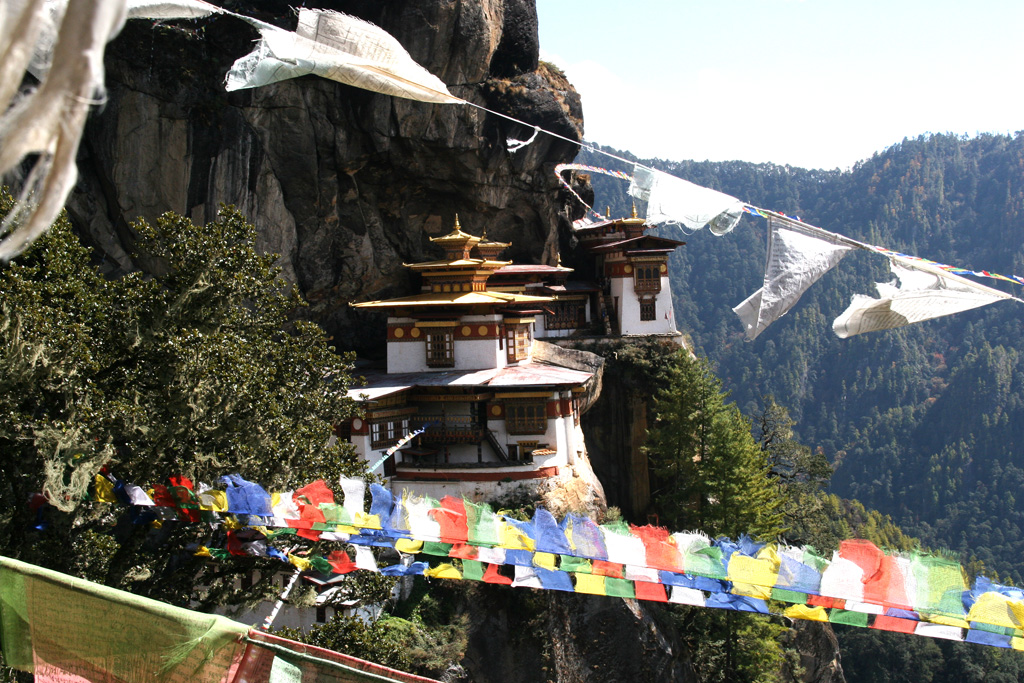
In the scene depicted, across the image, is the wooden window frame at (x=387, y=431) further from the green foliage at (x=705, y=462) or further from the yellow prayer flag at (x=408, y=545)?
the yellow prayer flag at (x=408, y=545)

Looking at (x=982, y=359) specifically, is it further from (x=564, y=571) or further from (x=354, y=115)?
(x=564, y=571)

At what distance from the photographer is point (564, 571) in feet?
32.5

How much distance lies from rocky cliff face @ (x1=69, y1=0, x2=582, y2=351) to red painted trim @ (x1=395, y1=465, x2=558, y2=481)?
6.41 meters

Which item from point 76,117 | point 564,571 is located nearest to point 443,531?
point 564,571

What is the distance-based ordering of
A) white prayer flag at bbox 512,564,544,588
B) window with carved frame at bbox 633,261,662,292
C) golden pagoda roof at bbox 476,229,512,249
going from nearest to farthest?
white prayer flag at bbox 512,564,544,588 → golden pagoda roof at bbox 476,229,512,249 → window with carved frame at bbox 633,261,662,292

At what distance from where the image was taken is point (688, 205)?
13.1m

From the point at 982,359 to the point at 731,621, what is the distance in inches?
3548

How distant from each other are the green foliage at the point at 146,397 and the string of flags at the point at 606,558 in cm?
66

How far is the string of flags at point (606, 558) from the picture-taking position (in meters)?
8.55

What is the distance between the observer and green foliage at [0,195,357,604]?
11.3 metres

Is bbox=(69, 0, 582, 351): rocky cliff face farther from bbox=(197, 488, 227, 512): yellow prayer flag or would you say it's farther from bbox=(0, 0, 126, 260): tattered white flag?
bbox=(0, 0, 126, 260): tattered white flag

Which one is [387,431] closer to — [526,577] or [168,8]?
[168,8]

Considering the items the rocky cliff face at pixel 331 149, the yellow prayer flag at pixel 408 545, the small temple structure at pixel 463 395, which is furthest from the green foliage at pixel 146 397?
the rocky cliff face at pixel 331 149

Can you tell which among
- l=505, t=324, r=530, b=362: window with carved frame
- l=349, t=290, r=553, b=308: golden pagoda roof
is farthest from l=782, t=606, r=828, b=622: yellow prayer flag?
l=505, t=324, r=530, b=362: window with carved frame
